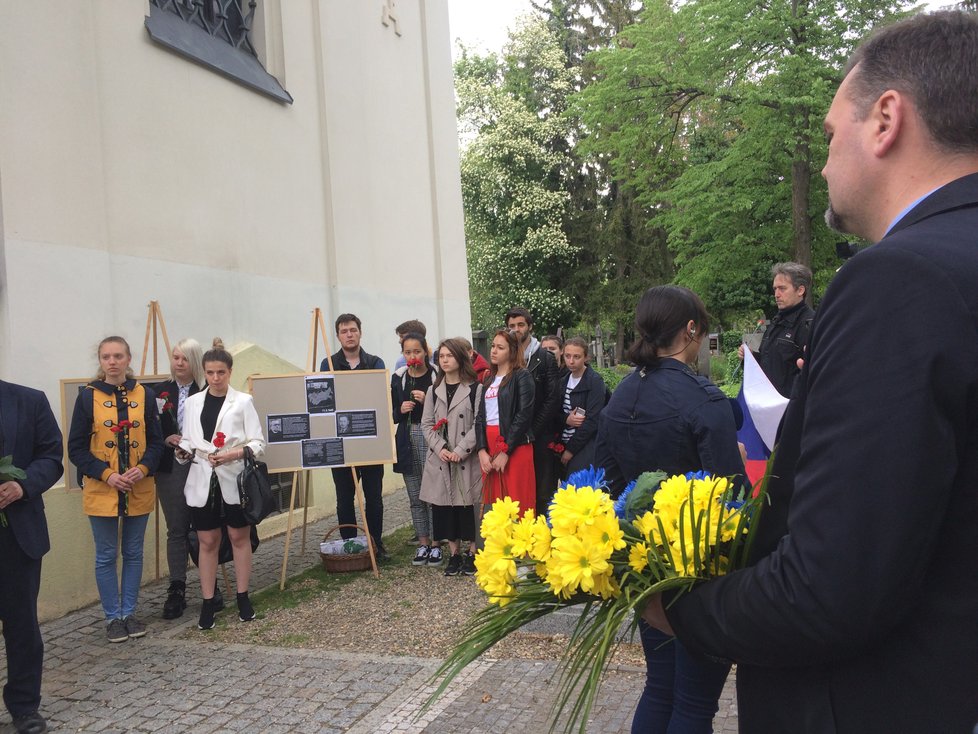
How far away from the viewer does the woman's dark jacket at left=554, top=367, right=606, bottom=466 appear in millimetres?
7152

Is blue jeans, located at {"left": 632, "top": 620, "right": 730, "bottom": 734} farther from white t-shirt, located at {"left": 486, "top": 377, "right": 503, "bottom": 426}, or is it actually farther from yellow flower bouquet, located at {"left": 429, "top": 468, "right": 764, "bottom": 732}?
white t-shirt, located at {"left": 486, "top": 377, "right": 503, "bottom": 426}

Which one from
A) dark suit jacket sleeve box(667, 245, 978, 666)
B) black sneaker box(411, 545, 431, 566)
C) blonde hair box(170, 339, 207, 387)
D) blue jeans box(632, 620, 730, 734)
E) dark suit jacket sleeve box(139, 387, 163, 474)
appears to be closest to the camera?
dark suit jacket sleeve box(667, 245, 978, 666)

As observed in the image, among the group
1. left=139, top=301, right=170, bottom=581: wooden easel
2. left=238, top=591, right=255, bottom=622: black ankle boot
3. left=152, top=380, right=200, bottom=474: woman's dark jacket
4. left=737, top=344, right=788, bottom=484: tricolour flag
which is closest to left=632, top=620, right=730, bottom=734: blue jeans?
left=737, top=344, right=788, bottom=484: tricolour flag

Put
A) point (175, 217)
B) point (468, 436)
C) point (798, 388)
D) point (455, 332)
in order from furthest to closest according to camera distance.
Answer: point (455, 332)
point (175, 217)
point (468, 436)
point (798, 388)

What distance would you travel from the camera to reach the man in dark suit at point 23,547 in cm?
426

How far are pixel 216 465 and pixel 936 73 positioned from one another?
567cm

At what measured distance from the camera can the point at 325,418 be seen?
23.9 feet

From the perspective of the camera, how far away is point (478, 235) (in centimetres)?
3114

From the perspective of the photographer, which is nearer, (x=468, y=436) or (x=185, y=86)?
(x=468, y=436)

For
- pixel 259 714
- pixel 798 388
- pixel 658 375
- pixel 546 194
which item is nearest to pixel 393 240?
pixel 259 714

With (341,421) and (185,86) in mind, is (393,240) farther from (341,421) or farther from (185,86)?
(341,421)

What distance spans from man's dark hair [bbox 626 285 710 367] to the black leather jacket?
3.67m

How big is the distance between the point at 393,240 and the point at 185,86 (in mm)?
4415

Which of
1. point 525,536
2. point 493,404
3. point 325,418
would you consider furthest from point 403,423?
point 525,536
